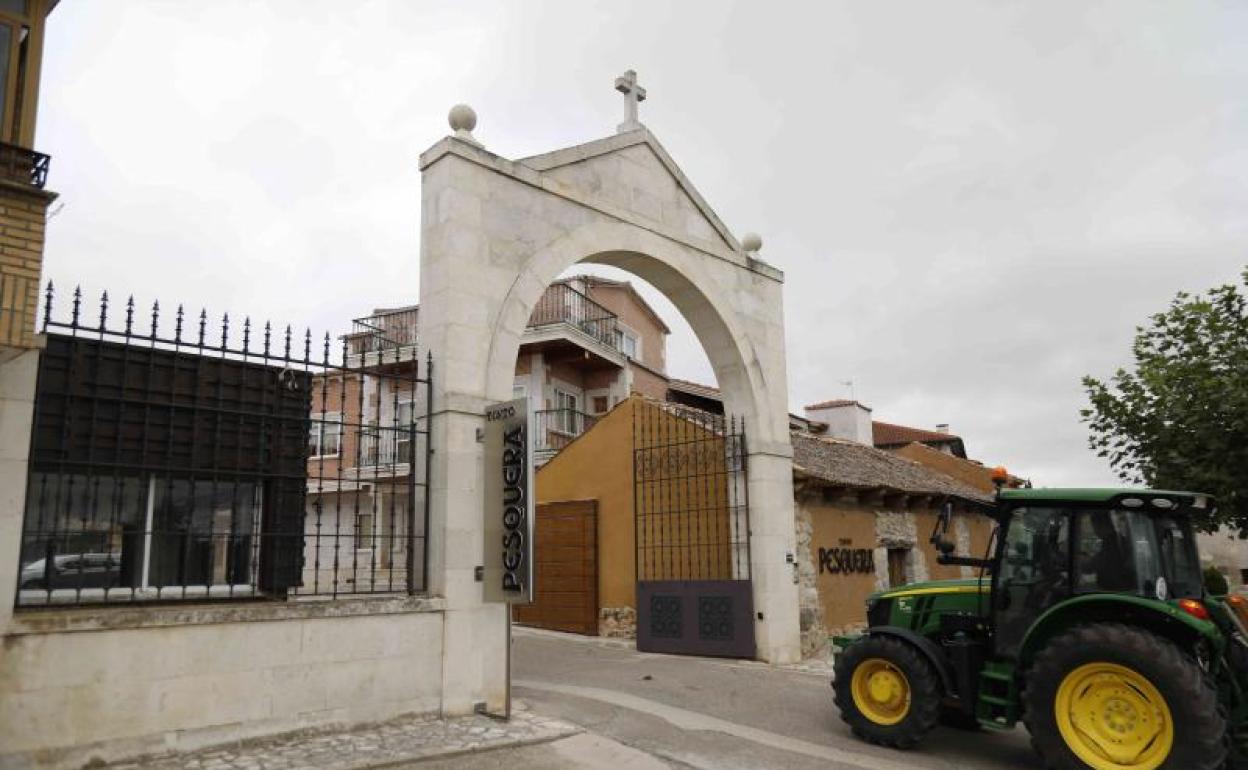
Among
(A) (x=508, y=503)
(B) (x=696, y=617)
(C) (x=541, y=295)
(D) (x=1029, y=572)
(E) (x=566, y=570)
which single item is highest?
(C) (x=541, y=295)

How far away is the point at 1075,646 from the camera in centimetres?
600

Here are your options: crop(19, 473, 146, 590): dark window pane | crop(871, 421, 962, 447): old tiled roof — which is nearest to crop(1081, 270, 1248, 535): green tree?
crop(19, 473, 146, 590): dark window pane

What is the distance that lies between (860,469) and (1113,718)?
10732 millimetres

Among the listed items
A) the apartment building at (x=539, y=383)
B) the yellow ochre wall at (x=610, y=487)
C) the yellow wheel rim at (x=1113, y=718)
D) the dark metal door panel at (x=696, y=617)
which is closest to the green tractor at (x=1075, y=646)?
the yellow wheel rim at (x=1113, y=718)

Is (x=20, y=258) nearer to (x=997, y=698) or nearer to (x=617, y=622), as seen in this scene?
(x=997, y=698)

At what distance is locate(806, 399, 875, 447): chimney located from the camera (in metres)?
24.4

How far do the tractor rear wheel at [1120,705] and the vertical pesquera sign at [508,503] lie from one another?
4070mm

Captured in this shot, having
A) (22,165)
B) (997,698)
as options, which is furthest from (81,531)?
(997,698)

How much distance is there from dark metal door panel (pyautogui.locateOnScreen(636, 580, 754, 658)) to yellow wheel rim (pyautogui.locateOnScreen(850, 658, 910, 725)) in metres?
4.01

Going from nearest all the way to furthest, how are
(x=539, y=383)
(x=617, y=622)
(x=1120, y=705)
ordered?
(x=1120, y=705), (x=617, y=622), (x=539, y=383)

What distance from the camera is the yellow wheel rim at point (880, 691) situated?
23.2 ft

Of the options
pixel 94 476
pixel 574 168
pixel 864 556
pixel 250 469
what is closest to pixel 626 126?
pixel 574 168

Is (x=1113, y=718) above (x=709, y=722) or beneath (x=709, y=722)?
above

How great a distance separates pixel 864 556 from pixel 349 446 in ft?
47.7
